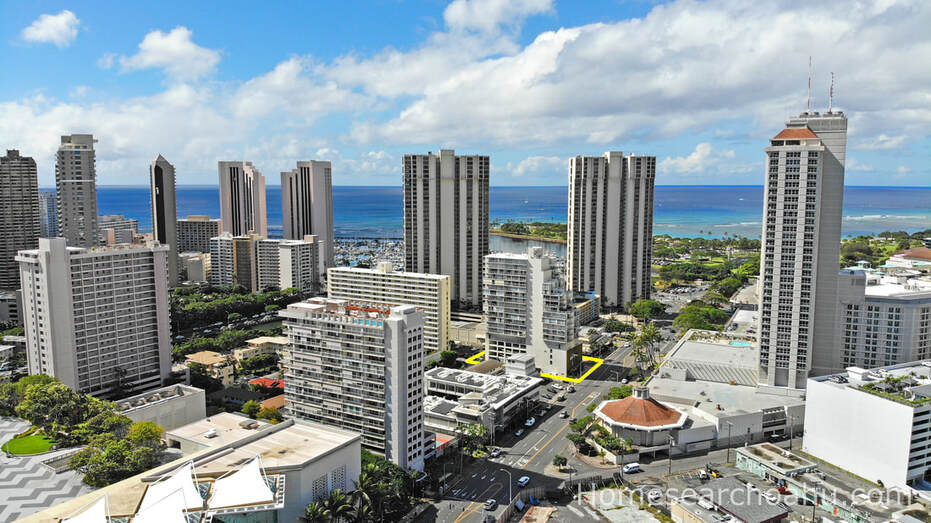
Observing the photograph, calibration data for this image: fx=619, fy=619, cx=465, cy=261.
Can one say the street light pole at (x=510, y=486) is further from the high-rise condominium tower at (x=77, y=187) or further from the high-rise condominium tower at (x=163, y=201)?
the high-rise condominium tower at (x=163, y=201)

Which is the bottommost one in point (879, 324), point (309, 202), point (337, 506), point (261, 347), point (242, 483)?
point (337, 506)

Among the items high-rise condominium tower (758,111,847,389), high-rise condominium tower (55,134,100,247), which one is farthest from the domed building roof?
high-rise condominium tower (55,134,100,247)

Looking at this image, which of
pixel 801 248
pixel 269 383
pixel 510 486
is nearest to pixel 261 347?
pixel 269 383

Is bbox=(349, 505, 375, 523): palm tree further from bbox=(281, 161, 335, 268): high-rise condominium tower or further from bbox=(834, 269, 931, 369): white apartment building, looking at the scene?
bbox=(281, 161, 335, 268): high-rise condominium tower

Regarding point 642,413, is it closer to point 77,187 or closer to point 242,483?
point 242,483

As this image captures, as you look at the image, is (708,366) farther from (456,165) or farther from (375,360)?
(456,165)
